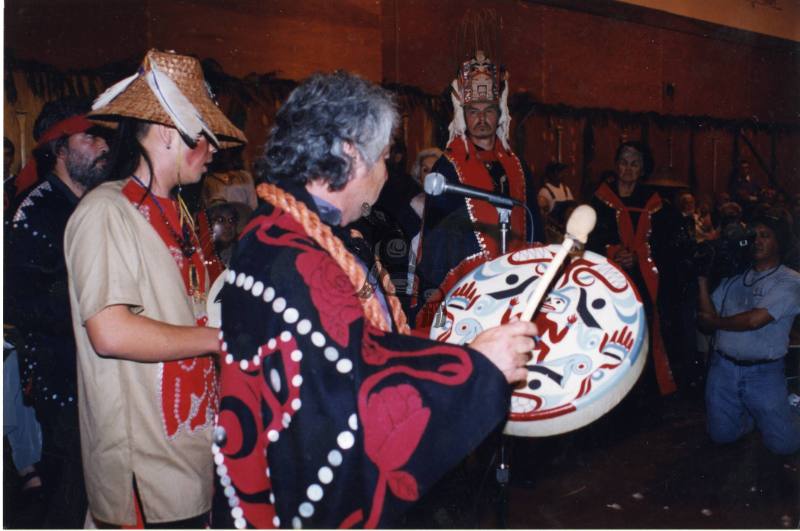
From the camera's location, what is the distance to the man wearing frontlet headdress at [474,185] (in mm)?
3805

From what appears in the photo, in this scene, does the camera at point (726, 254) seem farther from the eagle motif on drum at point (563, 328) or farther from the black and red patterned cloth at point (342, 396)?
the black and red patterned cloth at point (342, 396)

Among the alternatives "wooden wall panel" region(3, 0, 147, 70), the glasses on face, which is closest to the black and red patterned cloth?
the glasses on face

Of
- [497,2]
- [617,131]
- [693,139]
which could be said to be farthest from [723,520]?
[693,139]

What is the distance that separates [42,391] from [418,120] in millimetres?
5461

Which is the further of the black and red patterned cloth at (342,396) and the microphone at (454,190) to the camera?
the microphone at (454,190)

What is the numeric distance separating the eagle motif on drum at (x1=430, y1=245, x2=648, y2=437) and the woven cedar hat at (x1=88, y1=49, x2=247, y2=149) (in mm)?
851

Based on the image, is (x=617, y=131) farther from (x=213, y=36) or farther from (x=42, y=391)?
(x=42, y=391)

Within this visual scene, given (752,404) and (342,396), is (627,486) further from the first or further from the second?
(342,396)

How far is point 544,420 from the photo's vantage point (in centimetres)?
188

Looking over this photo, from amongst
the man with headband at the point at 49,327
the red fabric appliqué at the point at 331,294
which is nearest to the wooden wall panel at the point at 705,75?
the man with headband at the point at 49,327

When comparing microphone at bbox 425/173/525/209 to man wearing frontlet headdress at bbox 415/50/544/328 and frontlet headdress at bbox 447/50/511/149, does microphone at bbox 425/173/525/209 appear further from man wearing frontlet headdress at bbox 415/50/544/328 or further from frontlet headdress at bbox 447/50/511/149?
frontlet headdress at bbox 447/50/511/149

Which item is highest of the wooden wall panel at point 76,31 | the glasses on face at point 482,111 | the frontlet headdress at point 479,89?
the wooden wall panel at point 76,31

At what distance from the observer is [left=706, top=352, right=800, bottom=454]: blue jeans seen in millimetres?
4270

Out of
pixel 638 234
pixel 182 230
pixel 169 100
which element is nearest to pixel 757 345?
pixel 638 234
